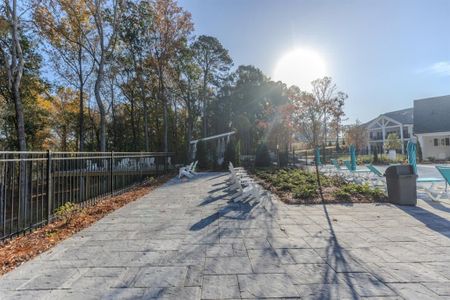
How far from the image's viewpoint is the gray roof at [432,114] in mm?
27500

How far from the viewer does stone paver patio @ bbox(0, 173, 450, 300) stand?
2.61 meters

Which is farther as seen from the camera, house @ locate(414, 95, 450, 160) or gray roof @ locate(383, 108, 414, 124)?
gray roof @ locate(383, 108, 414, 124)

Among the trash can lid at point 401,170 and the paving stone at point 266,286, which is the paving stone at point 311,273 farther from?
the trash can lid at point 401,170

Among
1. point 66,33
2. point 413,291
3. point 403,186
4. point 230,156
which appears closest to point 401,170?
point 403,186

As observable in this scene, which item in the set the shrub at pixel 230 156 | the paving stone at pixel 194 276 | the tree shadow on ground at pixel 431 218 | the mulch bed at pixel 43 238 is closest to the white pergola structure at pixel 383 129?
the shrub at pixel 230 156

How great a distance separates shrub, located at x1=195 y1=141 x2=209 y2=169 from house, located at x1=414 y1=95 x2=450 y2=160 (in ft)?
67.4

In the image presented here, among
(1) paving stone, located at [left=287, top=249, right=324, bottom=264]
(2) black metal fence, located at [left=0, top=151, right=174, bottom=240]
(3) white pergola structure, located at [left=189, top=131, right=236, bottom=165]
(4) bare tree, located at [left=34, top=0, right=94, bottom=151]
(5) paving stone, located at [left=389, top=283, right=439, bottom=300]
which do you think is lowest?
(5) paving stone, located at [left=389, top=283, right=439, bottom=300]

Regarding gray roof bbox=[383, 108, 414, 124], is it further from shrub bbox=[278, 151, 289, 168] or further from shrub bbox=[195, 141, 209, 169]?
shrub bbox=[195, 141, 209, 169]

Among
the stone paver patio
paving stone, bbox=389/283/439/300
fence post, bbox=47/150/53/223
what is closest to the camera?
paving stone, bbox=389/283/439/300

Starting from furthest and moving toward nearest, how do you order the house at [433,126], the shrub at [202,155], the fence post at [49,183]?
1. the house at [433,126]
2. the shrub at [202,155]
3. the fence post at [49,183]

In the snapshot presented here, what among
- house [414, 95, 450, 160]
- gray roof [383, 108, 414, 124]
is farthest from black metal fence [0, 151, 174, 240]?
gray roof [383, 108, 414, 124]

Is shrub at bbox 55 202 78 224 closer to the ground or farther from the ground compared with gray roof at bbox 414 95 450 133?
closer to the ground

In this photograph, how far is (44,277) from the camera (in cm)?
291

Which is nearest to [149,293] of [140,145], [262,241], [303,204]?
[262,241]
